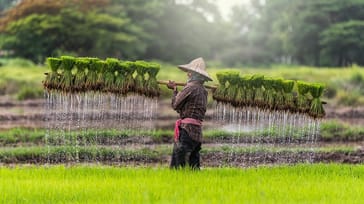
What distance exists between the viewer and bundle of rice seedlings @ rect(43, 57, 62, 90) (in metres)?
8.71

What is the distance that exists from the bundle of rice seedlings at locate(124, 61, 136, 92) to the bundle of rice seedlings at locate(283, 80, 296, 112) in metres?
1.94

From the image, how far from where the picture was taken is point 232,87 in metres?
8.98

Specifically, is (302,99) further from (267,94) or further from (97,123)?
(97,123)

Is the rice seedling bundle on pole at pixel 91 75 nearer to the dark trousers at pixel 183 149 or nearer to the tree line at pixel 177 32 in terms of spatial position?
the dark trousers at pixel 183 149

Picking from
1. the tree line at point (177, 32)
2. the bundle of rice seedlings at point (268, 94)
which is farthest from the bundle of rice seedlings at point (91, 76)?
the tree line at point (177, 32)

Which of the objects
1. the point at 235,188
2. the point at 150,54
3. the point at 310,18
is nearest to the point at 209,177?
the point at 235,188

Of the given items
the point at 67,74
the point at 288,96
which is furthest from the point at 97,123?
the point at 288,96

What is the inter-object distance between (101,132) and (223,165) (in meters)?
1.65

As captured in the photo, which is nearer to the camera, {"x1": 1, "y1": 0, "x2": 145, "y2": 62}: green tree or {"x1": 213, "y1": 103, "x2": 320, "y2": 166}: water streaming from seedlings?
{"x1": 213, "y1": 103, "x2": 320, "y2": 166}: water streaming from seedlings

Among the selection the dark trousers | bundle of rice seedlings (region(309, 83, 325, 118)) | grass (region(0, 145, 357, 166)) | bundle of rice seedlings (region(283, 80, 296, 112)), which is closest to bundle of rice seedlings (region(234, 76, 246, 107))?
bundle of rice seedlings (region(283, 80, 296, 112))

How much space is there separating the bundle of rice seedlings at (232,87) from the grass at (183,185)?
1.21 metres

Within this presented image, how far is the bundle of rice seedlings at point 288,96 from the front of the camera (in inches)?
357

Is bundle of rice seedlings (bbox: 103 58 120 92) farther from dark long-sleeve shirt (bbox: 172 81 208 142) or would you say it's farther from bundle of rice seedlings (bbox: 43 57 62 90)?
dark long-sleeve shirt (bbox: 172 81 208 142)

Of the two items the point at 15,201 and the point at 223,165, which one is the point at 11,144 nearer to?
the point at 223,165
